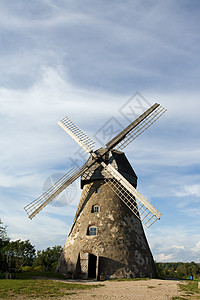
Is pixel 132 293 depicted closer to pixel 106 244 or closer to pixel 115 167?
pixel 106 244

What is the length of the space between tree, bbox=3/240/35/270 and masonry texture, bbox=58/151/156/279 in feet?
13.2

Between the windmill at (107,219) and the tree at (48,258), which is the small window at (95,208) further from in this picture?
the tree at (48,258)

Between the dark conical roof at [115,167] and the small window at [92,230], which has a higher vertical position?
the dark conical roof at [115,167]

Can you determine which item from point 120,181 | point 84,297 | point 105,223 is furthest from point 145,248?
point 84,297

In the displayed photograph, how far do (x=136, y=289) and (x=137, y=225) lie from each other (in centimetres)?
858

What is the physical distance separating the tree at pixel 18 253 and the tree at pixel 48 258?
1.91m

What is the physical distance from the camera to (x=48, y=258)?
37.3 metres

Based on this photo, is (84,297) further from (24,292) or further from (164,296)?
(164,296)

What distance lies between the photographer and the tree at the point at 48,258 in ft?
120

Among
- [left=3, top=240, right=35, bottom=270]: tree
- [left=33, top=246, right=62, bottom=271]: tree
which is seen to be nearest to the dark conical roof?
[left=3, top=240, right=35, bottom=270]: tree

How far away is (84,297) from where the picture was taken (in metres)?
13.1

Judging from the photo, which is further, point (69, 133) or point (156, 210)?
point (69, 133)

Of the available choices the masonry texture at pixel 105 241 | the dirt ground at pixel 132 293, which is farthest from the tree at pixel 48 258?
the dirt ground at pixel 132 293

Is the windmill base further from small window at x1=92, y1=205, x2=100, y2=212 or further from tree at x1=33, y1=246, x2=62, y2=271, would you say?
tree at x1=33, y1=246, x2=62, y2=271
